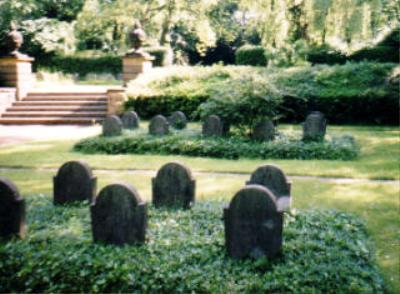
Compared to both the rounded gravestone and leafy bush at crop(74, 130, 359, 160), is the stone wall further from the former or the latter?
the rounded gravestone

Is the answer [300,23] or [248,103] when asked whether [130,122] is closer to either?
[248,103]

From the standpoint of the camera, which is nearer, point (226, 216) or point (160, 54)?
point (226, 216)

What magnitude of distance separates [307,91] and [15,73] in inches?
454

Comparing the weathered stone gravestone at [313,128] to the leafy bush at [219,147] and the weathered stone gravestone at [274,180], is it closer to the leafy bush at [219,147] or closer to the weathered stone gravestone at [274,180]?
the leafy bush at [219,147]

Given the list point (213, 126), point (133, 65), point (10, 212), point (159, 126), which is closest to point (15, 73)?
point (133, 65)

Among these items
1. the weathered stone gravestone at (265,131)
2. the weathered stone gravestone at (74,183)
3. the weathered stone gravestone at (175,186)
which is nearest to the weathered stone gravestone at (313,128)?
the weathered stone gravestone at (265,131)

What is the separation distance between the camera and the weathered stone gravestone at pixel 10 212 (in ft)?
19.7

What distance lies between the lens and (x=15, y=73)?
20.0m

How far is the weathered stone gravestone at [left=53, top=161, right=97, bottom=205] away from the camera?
7184 mm

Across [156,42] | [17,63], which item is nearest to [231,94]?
[17,63]

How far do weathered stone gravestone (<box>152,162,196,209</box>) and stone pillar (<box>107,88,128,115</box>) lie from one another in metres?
11.9

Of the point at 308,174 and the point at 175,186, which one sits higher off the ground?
the point at 175,186

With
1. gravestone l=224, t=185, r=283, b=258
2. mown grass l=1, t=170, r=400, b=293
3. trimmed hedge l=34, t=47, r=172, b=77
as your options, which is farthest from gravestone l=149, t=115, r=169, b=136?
trimmed hedge l=34, t=47, r=172, b=77

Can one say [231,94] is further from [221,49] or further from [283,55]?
[221,49]
